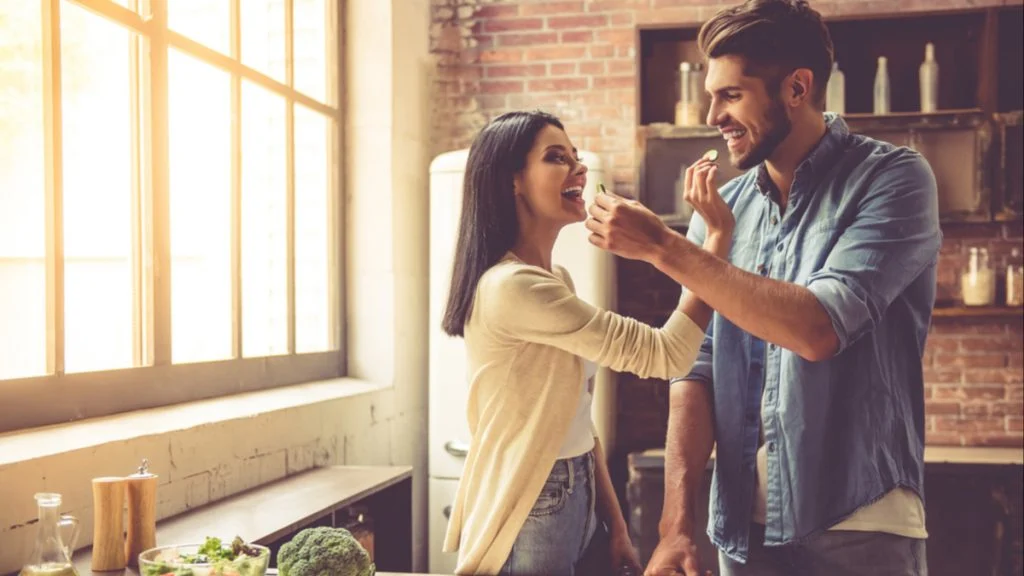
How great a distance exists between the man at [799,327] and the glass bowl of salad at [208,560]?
0.68m

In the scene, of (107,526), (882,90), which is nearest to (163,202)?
(107,526)

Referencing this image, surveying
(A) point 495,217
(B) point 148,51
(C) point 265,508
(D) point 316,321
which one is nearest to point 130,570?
(C) point 265,508

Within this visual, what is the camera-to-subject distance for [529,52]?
4.61 m

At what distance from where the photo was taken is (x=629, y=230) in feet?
5.41

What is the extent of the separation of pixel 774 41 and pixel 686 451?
78 cm

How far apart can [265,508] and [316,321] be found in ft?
4.83

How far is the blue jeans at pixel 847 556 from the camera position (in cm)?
154

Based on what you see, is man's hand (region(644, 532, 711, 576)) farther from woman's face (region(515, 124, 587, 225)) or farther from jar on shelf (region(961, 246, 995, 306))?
jar on shelf (region(961, 246, 995, 306))

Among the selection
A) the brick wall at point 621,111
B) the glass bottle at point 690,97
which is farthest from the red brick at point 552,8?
the glass bottle at point 690,97

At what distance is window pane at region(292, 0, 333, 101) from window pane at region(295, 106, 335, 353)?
0.41 feet

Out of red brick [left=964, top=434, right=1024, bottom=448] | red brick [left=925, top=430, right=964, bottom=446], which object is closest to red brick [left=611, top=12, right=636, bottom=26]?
red brick [left=925, top=430, right=964, bottom=446]

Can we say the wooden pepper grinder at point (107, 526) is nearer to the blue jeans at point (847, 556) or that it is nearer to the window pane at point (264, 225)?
the blue jeans at point (847, 556)

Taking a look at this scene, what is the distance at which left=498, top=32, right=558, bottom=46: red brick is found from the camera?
4.58 meters

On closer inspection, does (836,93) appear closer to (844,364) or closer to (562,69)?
(562,69)
